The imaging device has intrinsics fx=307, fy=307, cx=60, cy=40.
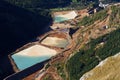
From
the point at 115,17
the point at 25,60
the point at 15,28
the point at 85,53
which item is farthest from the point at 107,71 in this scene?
the point at 15,28

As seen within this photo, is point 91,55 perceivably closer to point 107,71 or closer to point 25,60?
point 25,60

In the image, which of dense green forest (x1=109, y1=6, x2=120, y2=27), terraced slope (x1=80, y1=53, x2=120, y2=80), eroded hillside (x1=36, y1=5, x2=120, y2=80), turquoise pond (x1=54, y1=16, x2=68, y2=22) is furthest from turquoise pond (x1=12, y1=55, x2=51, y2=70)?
turquoise pond (x1=54, y1=16, x2=68, y2=22)

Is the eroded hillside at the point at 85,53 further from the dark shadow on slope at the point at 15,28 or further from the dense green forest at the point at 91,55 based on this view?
the dark shadow on slope at the point at 15,28

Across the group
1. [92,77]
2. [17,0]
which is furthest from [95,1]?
[92,77]

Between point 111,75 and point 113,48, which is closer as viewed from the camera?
point 111,75

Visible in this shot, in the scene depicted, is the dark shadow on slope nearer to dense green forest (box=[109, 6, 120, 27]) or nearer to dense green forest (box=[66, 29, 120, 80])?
dense green forest (box=[66, 29, 120, 80])

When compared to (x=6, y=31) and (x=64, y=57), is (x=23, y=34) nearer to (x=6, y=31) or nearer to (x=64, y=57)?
(x=6, y=31)

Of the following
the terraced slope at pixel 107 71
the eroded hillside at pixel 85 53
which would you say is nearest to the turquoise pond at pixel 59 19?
the eroded hillside at pixel 85 53
